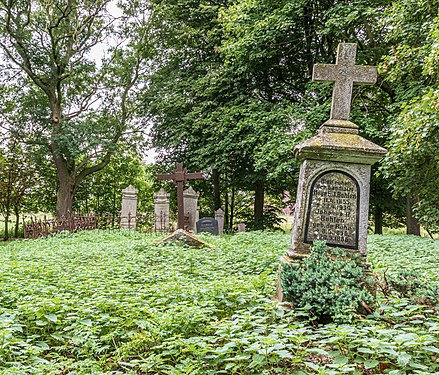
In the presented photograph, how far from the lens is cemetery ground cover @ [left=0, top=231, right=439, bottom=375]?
99.7 inches

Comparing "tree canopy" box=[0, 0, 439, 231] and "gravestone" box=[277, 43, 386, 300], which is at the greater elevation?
"tree canopy" box=[0, 0, 439, 231]

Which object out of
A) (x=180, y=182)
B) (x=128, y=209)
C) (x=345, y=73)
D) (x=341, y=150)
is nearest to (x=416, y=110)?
(x=345, y=73)

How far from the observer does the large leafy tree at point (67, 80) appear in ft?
60.0

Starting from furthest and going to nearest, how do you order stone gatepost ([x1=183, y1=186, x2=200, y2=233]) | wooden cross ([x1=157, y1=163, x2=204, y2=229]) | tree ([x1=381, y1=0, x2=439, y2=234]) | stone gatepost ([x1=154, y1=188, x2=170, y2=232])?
stone gatepost ([x1=154, y1=188, x2=170, y2=232]), stone gatepost ([x1=183, y1=186, x2=200, y2=233]), wooden cross ([x1=157, y1=163, x2=204, y2=229]), tree ([x1=381, y1=0, x2=439, y2=234])

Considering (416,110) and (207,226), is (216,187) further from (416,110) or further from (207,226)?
(416,110)

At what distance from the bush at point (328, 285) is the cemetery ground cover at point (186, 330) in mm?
141

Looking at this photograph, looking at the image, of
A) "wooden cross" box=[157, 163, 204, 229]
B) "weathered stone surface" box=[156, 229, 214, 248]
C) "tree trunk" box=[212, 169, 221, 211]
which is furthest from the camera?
"tree trunk" box=[212, 169, 221, 211]

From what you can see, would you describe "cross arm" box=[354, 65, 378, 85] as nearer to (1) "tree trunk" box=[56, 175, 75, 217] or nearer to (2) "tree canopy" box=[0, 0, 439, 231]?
(2) "tree canopy" box=[0, 0, 439, 231]

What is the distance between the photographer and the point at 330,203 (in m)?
4.75

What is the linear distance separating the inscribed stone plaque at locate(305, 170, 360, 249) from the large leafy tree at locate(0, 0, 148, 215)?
614 inches

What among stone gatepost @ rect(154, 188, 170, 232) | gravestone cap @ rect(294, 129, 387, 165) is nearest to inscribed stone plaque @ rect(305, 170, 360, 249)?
gravestone cap @ rect(294, 129, 387, 165)

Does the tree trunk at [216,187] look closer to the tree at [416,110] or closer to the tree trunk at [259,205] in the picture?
the tree trunk at [259,205]

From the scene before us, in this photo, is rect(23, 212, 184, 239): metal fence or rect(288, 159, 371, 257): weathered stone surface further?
rect(23, 212, 184, 239): metal fence

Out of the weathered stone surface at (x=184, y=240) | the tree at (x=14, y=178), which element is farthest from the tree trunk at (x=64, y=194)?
the weathered stone surface at (x=184, y=240)
